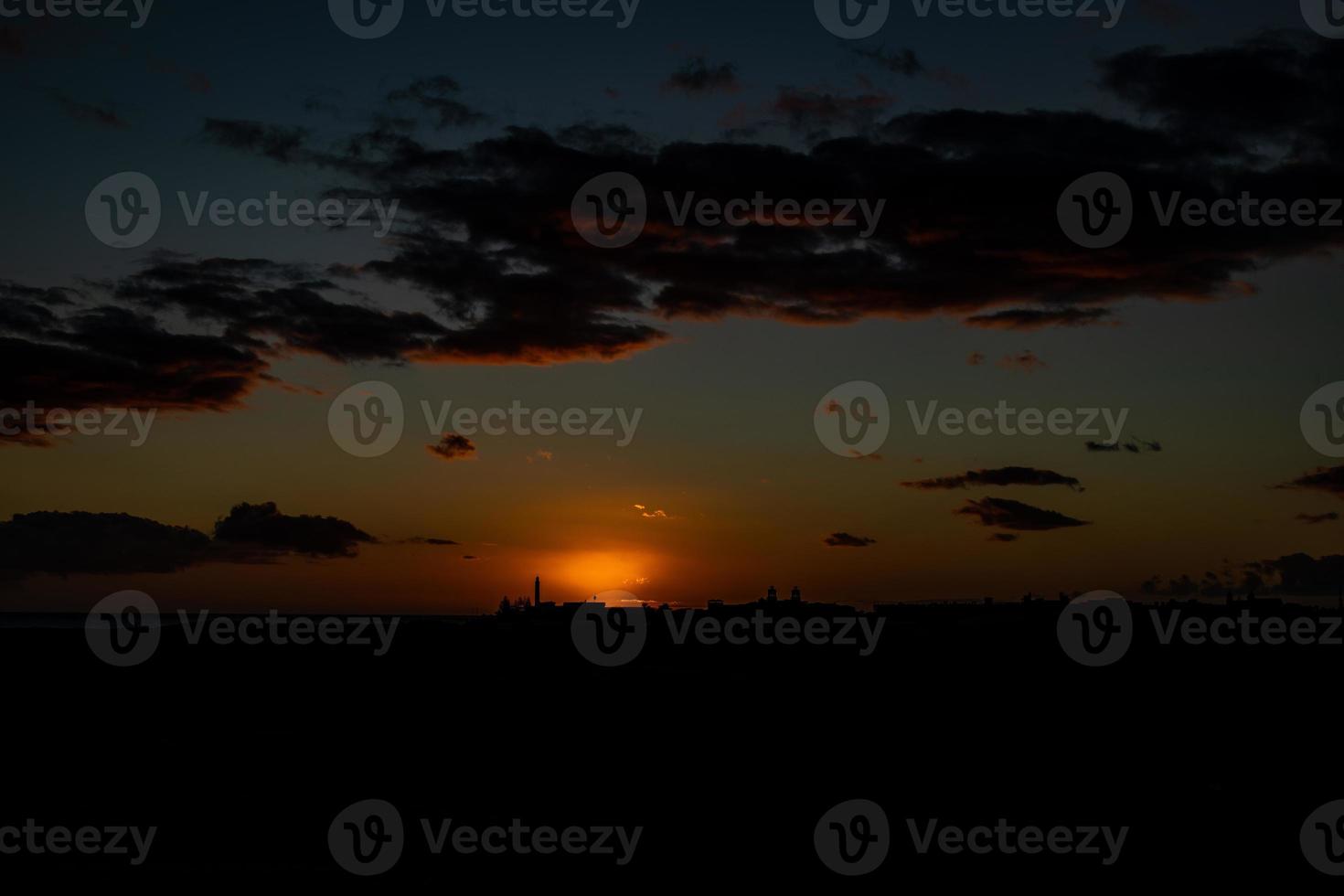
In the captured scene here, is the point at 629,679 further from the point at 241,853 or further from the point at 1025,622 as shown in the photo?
the point at 1025,622

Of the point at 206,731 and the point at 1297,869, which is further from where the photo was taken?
the point at 206,731

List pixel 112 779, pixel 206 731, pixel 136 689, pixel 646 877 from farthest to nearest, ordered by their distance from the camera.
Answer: pixel 136 689, pixel 206 731, pixel 112 779, pixel 646 877

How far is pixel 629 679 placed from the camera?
8538 centimetres

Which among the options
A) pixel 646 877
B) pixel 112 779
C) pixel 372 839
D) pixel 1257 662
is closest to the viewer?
pixel 646 877

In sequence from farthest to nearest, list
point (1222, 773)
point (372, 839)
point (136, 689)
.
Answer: point (136, 689) → point (1222, 773) → point (372, 839)

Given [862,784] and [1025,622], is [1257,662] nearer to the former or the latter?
[1025,622]

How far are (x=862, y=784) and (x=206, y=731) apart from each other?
96.1 feet

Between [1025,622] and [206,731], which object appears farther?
[1025,622]

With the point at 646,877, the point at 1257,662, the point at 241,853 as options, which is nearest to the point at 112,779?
the point at 241,853

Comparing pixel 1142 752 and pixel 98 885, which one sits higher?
pixel 1142 752

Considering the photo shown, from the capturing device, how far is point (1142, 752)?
164 ft

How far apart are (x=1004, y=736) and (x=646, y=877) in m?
30.6

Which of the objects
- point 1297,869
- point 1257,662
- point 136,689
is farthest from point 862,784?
point 1257,662

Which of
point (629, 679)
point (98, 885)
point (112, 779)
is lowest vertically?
point (98, 885)
